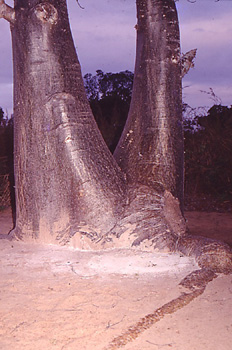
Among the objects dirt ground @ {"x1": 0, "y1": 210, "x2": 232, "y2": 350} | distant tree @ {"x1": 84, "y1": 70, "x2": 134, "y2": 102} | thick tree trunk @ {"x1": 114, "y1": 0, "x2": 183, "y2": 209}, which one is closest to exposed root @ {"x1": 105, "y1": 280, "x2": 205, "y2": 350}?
dirt ground @ {"x1": 0, "y1": 210, "x2": 232, "y2": 350}

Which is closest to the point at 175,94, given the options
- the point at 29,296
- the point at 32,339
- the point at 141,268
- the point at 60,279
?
the point at 141,268

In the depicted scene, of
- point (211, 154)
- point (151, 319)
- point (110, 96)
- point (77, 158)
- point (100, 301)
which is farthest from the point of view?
point (110, 96)

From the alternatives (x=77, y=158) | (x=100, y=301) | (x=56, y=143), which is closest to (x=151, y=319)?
(x=100, y=301)

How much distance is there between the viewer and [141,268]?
3.43 metres

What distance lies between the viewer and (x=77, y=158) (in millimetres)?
3883

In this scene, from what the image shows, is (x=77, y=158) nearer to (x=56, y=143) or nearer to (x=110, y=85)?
(x=56, y=143)

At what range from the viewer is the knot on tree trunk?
12.8 feet

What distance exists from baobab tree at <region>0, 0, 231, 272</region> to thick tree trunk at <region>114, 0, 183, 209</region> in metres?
0.01

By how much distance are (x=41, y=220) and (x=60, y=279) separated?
0.95 metres

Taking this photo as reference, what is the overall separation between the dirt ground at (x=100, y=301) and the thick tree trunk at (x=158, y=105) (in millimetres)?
956

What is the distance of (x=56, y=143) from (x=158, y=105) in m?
1.21

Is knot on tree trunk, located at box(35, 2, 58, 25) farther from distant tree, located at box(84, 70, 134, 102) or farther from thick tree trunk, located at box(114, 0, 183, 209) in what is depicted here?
distant tree, located at box(84, 70, 134, 102)

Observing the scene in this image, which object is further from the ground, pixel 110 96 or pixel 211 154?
pixel 110 96

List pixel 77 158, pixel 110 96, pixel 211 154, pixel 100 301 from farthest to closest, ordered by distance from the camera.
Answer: pixel 110 96
pixel 211 154
pixel 77 158
pixel 100 301
